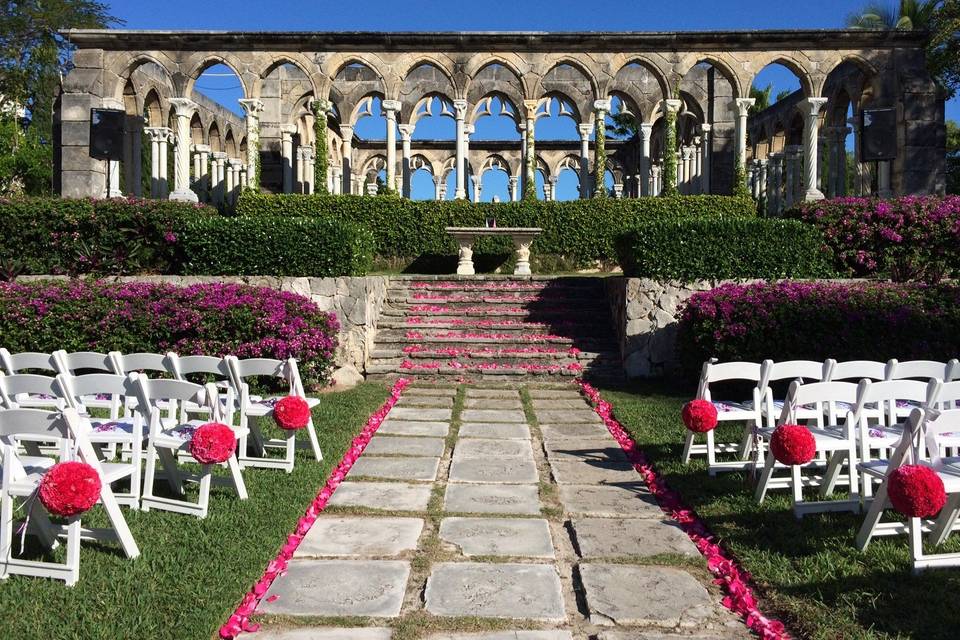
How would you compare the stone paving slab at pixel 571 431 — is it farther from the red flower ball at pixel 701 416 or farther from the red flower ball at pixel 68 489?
the red flower ball at pixel 68 489

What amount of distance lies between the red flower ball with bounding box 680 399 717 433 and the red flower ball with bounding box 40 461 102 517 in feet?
11.3

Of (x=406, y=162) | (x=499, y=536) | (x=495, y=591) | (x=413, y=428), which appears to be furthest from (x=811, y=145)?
(x=495, y=591)

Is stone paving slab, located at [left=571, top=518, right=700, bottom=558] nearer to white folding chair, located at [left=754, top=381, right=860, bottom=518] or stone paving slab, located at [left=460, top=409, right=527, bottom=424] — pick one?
white folding chair, located at [left=754, top=381, right=860, bottom=518]

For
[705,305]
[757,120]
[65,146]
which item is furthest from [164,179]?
[757,120]

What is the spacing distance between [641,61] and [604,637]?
1608cm

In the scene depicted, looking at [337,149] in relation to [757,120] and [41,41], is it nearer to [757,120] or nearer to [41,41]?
[41,41]

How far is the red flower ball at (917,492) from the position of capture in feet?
9.05

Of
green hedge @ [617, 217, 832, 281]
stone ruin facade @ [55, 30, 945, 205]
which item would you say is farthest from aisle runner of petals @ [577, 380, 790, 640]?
stone ruin facade @ [55, 30, 945, 205]

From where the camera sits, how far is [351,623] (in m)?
2.61

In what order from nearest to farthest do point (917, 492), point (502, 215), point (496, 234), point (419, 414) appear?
point (917, 492), point (419, 414), point (496, 234), point (502, 215)

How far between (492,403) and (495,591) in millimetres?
4359

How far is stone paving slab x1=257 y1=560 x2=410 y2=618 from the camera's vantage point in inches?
107

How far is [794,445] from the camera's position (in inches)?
136

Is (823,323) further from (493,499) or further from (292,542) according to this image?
(292,542)
